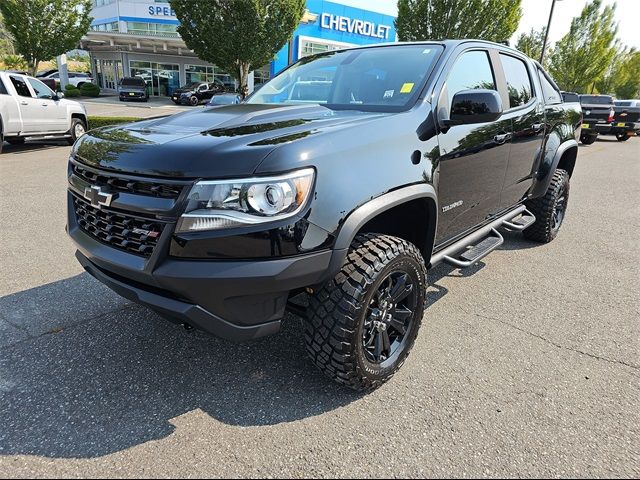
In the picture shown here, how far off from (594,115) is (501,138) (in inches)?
708

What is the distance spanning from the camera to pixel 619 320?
3.45m

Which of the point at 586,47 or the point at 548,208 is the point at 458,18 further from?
the point at 548,208

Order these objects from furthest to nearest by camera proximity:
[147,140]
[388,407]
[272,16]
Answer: [272,16]
[388,407]
[147,140]

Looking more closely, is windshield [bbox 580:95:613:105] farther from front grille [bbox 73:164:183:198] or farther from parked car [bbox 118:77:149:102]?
parked car [bbox 118:77:149:102]

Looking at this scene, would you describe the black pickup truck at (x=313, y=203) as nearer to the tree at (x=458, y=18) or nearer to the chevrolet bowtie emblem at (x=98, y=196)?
the chevrolet bowtie emblem at (x=98, y=196)

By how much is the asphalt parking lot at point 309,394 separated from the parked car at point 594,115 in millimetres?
16427

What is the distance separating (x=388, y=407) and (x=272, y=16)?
1737cm

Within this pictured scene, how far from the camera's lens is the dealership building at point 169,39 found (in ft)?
112

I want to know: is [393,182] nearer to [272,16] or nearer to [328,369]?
[328,369]

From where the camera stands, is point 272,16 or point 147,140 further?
point 272,16

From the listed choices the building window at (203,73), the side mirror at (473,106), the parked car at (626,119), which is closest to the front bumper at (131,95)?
the building window at (203,73)

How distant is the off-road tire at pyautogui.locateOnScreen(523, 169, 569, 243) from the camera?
15.9 ft

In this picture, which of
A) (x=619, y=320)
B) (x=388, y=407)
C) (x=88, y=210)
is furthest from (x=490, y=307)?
(x=88, y=210)

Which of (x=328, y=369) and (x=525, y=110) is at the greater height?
(x=525, y=110)
